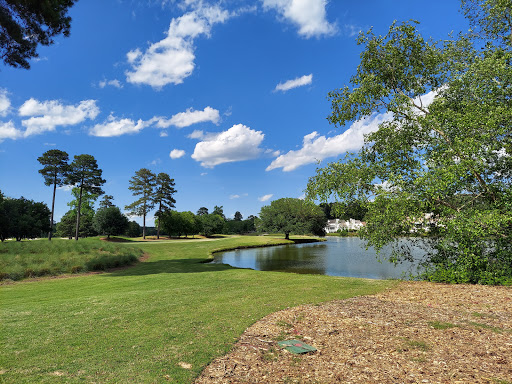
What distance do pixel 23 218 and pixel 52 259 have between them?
1149 inches

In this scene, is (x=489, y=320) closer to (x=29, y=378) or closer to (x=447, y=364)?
(x=447, y=364)

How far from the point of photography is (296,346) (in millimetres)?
5285

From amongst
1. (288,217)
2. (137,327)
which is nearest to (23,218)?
(137,327)

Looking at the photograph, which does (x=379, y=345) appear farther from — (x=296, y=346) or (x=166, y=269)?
(x=166, y=269)

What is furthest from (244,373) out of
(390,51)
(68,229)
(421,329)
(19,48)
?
(68,229)

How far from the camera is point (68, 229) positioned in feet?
204

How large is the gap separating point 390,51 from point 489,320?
39.9 ft

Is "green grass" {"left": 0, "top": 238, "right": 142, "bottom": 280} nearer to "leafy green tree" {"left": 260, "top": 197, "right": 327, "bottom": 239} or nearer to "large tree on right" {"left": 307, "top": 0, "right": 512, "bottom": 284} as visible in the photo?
"large tree on right" {"left": 307, "top": 0, "right": 512, "bottom": 284}

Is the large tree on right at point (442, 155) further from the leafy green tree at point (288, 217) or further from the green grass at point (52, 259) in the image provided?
the leafy green tree at point (288, 217)

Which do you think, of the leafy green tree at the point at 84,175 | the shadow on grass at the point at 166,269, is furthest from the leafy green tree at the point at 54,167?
the shadow on grass at the point at 166,269

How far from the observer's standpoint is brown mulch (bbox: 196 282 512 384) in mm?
4285

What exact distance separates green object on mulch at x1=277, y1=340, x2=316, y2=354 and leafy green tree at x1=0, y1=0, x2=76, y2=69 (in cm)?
1522

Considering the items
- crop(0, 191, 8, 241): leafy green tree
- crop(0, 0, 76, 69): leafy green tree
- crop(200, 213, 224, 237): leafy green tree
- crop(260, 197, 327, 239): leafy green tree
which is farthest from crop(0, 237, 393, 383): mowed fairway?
crop(200, 213, 224, 237): leafy green tree

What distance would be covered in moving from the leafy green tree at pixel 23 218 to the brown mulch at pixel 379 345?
152ft
